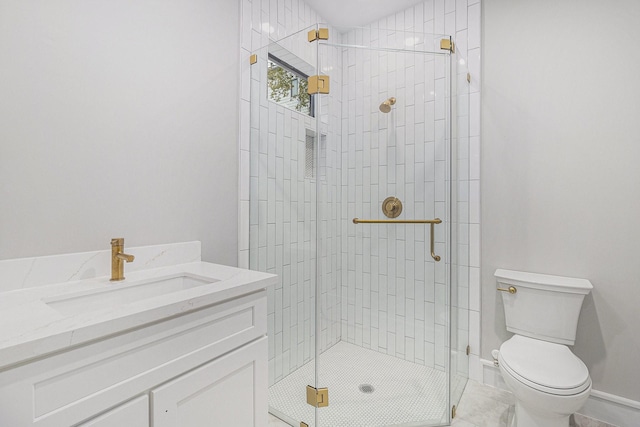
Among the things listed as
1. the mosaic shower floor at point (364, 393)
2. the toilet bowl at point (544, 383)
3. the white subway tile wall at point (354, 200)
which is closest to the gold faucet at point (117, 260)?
the white subway tile wall at point (354, 200)

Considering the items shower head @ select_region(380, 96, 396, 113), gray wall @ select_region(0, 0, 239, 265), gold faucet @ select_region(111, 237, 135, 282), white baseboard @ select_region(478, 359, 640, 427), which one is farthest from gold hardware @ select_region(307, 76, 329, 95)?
white baseboard @ select_region(478, 359, 640, 427)

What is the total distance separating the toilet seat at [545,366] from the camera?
1346 mm

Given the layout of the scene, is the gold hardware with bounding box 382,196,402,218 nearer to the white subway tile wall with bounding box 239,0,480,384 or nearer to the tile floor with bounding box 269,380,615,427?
the white subway tile wall with bounding box 239,0,480,384

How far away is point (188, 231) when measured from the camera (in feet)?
5.23

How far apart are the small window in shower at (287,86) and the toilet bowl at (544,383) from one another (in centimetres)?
162

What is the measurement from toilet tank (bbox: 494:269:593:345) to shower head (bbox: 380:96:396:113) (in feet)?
3.94

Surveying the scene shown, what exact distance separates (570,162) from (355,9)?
178 centimetres

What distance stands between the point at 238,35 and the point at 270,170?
81 cm

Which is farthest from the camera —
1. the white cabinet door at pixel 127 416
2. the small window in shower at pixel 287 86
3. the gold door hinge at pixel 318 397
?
the small window in shower at pixel 287 86

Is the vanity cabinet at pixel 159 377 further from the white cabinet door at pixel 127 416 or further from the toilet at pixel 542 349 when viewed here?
the toilet at pixel 542 349

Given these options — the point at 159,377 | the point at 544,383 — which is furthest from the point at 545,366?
the point at 159,377

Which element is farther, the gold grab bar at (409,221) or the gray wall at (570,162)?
the gold grab bar at (409,221)

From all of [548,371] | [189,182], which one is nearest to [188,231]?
[189,182]

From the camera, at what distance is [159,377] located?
0.88 metres
